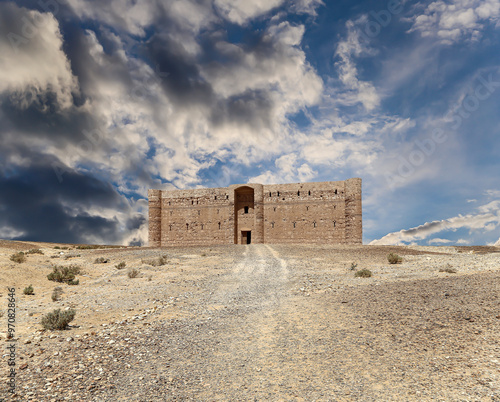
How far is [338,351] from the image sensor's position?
22.6ft

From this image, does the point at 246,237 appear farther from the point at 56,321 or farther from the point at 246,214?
the point at 56,321

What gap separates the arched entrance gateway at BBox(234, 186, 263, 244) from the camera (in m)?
46.6

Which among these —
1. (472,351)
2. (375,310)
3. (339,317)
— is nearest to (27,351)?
(339,317)

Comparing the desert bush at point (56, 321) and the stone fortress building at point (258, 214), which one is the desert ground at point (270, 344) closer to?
the desert bush at point (56, 321)

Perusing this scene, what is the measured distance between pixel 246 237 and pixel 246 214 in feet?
12.6

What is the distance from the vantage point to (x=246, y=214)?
47.9m

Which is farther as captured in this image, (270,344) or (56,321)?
(56,321)

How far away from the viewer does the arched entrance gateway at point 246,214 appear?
153ft

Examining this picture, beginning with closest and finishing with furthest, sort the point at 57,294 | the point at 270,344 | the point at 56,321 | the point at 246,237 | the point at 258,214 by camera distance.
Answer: the point at 270,344 → the point at 56,321 → the point at 57,294 → the point at 258,214 → the point at 246,237

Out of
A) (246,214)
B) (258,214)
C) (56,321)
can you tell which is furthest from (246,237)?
(56,321)

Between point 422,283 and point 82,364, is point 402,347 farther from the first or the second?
point 82,364

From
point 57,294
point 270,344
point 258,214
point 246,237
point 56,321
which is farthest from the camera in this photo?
point 246,237

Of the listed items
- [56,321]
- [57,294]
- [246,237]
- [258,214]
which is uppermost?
[258,214]

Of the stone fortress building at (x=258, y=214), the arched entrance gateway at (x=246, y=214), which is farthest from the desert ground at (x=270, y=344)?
the arched entrance gateway at (x=246, y=214)
